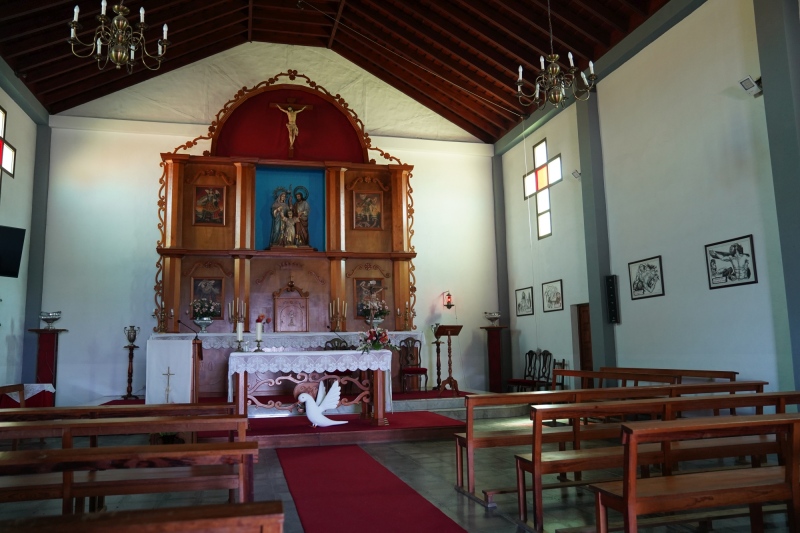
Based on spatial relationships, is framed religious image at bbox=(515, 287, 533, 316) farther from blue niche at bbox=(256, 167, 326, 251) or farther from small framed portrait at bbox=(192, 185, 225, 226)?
small framed portrait at bbox=(192, 185, 225, 226)

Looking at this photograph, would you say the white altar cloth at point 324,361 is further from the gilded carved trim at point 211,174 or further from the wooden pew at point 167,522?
the wooden pew at point 167,522

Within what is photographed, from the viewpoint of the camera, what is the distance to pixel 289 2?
1107 centimetres

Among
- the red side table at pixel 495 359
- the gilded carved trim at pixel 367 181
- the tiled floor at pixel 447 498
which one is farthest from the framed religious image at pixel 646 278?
the gilded carved trim at pixel 367 181

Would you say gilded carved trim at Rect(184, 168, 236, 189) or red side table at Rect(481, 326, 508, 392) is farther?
red side table at Rect(481, 326, 508, 392)

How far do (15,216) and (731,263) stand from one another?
1061 centimetres

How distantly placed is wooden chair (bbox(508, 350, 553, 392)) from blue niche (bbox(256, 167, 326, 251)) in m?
4.50

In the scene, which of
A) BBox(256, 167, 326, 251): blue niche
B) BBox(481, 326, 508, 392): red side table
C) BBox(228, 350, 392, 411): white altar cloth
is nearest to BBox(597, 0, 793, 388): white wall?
BBox(481, 326, 508, 392): red side table

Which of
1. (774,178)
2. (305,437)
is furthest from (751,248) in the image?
(305,437)

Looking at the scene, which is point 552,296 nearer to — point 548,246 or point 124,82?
point 548,246

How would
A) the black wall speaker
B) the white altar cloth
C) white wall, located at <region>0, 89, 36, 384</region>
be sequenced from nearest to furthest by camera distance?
the white altar cloth, the black wall speaker, white wall, located at <region>0, 89, 36, 384</region>

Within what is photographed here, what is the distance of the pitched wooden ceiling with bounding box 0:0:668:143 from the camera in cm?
885

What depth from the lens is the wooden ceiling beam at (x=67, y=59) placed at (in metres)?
9.36

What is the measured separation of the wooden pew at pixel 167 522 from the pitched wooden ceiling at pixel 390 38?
337 inches

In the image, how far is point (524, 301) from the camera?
12.1 m
